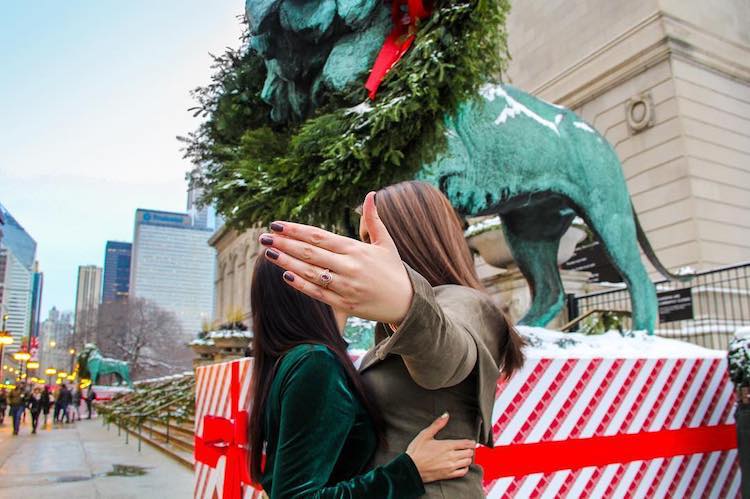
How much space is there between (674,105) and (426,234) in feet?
46.0

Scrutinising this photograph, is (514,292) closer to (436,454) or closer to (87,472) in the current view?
(87,472)

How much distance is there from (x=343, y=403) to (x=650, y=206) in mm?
13865

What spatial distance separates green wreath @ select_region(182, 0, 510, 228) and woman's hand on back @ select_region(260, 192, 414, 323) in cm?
259

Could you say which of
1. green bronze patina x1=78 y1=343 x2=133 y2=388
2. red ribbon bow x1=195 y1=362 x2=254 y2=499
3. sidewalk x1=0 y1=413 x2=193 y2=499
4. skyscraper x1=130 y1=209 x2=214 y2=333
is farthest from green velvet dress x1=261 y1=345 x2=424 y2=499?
skyscraper x1=130 y1=209 x2=214 y2=333

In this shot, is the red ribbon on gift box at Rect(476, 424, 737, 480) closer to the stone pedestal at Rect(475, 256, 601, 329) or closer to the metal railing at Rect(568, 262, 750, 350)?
the stone pedestal at Rect(475, 256, 601, 329)

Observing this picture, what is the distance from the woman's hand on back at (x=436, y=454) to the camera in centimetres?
135

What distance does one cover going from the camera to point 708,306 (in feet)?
37.7

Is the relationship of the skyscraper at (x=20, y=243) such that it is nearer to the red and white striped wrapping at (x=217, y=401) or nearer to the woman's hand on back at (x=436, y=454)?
the red and white striped wrapping at (x=217, y=401)

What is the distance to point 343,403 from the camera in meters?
1.43

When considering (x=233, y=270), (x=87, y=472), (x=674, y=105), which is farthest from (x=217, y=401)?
(x=233, y=270)

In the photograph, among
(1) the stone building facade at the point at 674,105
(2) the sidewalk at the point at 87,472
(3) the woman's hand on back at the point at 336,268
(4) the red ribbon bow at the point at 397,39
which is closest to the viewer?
(3) the woman's hand on back at the point at 336,268

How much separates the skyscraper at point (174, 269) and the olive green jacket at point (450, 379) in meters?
146

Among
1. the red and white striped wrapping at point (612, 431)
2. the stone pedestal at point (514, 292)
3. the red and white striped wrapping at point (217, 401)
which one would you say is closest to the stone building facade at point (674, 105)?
the stone pedestal at point (514, 292)

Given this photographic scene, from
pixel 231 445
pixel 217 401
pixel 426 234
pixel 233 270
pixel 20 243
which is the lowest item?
pixel 231 445
